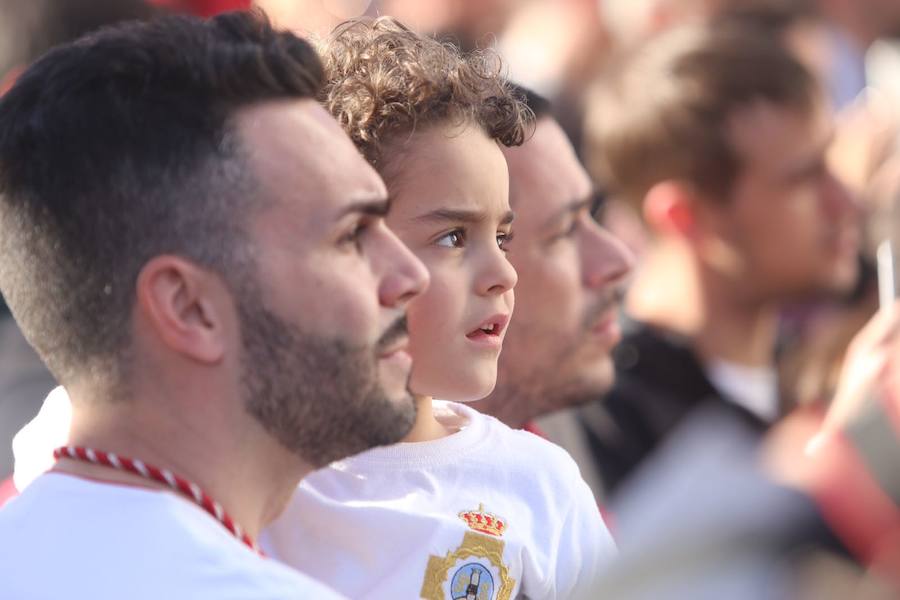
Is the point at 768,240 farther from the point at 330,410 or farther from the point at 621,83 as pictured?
the point at 330,410

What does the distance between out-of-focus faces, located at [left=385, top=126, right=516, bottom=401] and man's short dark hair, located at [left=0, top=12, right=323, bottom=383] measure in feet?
1.41

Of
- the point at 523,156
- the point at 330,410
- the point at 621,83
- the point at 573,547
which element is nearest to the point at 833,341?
the point at 621,83

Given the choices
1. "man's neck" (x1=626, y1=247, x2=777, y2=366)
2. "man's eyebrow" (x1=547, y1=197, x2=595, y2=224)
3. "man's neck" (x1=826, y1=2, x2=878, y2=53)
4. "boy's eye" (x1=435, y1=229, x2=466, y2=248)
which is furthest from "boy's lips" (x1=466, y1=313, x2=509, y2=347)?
"man's neck" (x1=826, y1=2, x2=878, y2=53)

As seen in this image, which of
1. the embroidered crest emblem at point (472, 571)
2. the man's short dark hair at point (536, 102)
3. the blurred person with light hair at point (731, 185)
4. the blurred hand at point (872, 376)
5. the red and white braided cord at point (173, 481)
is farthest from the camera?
the blurred person with light hair at point (731, 185)

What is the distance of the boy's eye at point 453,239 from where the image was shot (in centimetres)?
249

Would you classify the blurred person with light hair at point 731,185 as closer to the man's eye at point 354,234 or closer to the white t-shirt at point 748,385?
the white t-shirt at point 748,385

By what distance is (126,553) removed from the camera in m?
1.87

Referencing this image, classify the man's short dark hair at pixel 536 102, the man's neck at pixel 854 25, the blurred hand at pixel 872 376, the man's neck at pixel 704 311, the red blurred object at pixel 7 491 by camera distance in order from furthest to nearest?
the man's neck at pixel 854 25 → the man's neck at pixel 704 311 → the man's short dark hair at pixel 536 102 → the red blurred object at pixel 7 491 → the blurred hand at pixel 872 376

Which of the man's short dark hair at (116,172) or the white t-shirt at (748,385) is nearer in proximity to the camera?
the man's short dark hair at (116,172)

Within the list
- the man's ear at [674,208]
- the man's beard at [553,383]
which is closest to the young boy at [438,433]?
the man's beard at [553,383]

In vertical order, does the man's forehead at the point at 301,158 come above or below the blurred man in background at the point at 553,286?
above

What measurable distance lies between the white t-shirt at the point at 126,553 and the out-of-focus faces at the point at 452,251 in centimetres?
60

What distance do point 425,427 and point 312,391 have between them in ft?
1.75

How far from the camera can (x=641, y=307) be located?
4762 millimetres
